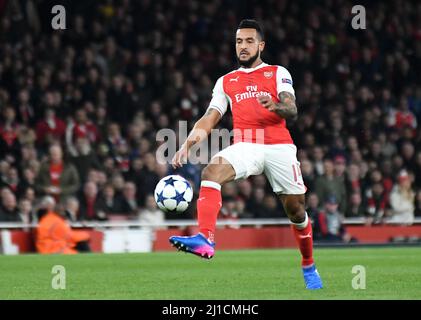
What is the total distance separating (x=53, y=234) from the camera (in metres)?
15.9

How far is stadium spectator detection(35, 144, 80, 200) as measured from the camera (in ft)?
A: 54.0

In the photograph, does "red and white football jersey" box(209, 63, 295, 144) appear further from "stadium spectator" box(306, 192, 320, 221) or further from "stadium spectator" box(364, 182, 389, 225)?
"stadium spectator" box(364, 182, 389, 225)

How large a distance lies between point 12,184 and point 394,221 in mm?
6485

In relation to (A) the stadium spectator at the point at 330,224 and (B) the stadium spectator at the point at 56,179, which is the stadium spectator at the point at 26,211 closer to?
(B) the stadium spectator at the point at 56,179

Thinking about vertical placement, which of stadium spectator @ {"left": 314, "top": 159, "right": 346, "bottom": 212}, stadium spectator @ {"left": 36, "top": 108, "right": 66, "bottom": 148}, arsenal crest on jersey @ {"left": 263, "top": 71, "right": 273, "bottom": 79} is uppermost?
arsenal crest on jersey @ {"left": 263, "top": 71, "right": 273, "bottom": 79}

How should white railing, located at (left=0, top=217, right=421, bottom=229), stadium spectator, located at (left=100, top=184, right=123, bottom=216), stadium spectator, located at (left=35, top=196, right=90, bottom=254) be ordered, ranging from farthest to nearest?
stadium spectator, located at (left=100, top=184, right=123, bottom=216) → white railing, located at (left=0, top=217, right=421, bottom=229) → stadium spectator, located at (left=35, top=196, right=90, bottom=254)

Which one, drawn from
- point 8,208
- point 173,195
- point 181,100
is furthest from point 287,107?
point 181,100

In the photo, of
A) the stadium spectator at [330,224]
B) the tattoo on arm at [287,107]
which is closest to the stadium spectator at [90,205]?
the stadium spectator at [330,224]

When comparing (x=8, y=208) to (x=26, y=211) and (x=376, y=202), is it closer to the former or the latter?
(x=26, y=211)

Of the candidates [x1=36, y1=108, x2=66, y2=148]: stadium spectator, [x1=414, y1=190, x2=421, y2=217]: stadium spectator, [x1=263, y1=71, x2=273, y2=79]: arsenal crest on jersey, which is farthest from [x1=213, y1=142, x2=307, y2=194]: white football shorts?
[x1=414, y1=190, x2=421, y2=217]: stadium spectator

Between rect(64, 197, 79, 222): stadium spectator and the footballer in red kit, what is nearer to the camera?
the footballer in red kit

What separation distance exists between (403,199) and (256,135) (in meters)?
10.0

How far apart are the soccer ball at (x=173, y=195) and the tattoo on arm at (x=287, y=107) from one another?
1153 millimetres
